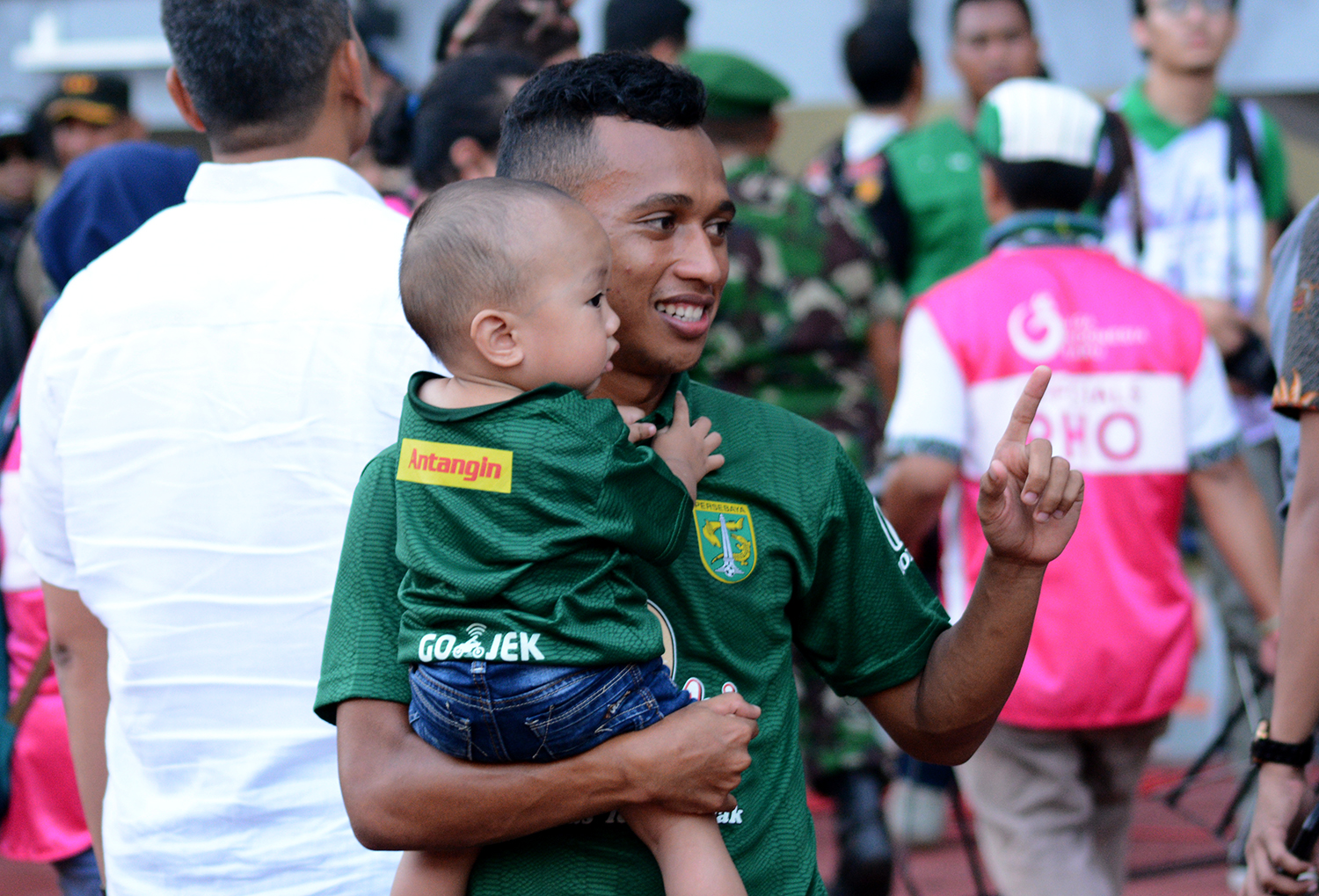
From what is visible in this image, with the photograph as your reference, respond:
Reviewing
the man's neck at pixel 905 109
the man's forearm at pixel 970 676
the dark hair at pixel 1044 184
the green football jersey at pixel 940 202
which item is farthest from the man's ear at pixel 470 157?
the man's neck at pixel 905 109

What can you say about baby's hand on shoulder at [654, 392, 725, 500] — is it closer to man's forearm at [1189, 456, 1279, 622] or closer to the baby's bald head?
the baby's bald head

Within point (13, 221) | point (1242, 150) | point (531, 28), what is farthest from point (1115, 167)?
point (13, 221)

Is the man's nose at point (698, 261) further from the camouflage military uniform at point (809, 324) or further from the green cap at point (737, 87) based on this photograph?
the green cap at point (737, 87)

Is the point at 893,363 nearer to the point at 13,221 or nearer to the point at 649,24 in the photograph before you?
the point at 649,24

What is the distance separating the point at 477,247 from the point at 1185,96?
4132mm

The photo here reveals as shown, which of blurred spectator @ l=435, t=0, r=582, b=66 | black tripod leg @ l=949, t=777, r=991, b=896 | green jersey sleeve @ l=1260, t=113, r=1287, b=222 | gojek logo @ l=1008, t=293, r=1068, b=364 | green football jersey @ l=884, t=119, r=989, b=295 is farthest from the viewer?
green football jersey @ l=884, t=119, r=989, b=295

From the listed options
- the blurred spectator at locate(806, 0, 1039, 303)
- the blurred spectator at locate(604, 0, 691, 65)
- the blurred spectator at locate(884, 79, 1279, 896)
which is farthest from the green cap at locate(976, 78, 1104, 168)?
the blurred spectator at locate(604, 0, 691, 65)

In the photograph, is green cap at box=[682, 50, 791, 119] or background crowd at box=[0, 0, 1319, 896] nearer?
background crowd at box=[0, 0, 1319, 896]

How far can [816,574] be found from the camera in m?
2.03

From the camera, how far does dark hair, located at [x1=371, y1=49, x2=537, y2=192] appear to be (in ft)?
11.3

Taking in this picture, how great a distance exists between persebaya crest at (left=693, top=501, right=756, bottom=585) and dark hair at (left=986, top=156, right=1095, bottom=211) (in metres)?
2.07

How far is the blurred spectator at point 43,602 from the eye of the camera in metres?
3.13

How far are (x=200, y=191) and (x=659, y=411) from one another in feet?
2.71

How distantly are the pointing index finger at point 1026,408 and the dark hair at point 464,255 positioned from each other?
0.63m
